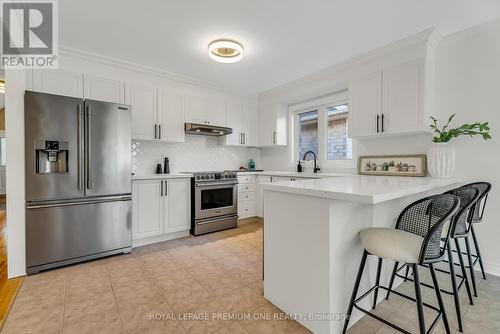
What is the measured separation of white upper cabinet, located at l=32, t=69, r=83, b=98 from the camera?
2.68 meters

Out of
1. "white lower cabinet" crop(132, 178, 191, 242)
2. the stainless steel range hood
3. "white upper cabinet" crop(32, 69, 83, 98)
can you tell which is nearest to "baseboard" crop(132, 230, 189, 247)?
"white lower cabinet" crop(132, 178, 191, 242)

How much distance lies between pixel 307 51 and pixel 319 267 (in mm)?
2572

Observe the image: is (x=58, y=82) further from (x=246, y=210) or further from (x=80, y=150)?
(x=246, y=210)

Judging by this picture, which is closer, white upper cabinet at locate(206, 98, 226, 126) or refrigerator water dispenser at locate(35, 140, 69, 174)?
refrigerator water dispenser at locate(35, 140, 69, 174)

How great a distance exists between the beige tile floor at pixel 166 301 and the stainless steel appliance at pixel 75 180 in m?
0.23

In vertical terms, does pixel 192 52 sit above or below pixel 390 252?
above

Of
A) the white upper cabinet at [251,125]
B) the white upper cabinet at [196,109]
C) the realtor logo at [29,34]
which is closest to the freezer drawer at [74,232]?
the realtor logo at [29,34]

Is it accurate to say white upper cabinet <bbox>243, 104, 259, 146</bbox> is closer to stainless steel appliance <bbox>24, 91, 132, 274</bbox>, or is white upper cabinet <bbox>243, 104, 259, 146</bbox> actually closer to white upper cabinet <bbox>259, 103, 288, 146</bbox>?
white upper cabinet <bbox>259, 103, 288, 146</bbox>

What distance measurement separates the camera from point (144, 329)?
1582mm

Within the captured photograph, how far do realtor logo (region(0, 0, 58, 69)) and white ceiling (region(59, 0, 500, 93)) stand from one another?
4.6 inches

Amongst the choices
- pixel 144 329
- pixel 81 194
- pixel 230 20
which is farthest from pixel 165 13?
pixel 144 329

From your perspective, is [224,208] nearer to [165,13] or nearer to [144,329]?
[144,329]

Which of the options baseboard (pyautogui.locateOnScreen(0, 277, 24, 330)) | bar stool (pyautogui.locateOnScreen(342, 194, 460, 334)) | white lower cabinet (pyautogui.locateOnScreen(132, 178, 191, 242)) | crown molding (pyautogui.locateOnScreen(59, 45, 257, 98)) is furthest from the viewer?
white lower cabinet (pyautogui.locateOnScreen(132, 178, 191, 242))

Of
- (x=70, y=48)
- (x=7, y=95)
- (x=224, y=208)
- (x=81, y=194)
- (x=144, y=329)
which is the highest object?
(x=70, y=48)
